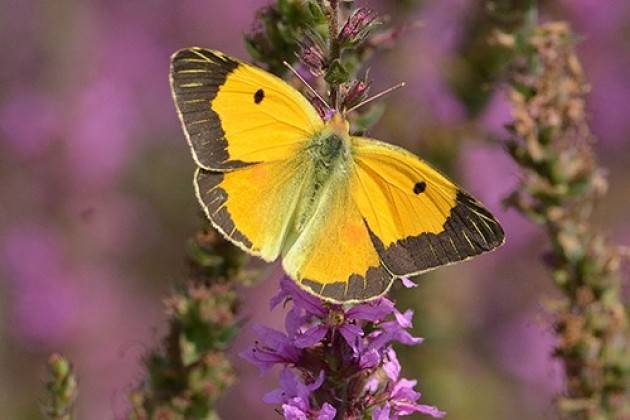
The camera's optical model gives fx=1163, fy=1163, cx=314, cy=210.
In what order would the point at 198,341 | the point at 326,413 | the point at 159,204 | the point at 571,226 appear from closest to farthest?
the point at 326,413 < the point at 198,341 < the point at 571,226 < the point at 159,204

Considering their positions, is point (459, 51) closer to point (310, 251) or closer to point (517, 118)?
point (517, 118)

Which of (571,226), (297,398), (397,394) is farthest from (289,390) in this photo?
(571,226)

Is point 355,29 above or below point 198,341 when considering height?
above

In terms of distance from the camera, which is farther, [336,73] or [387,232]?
[387,232]

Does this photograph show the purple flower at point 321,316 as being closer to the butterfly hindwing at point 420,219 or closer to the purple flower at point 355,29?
the butterfly hindwing at point 420,219

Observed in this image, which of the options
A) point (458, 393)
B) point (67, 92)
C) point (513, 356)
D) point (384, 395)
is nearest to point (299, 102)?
point (384, 395)

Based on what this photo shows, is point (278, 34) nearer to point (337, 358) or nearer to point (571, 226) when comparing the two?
point (337, 358)
